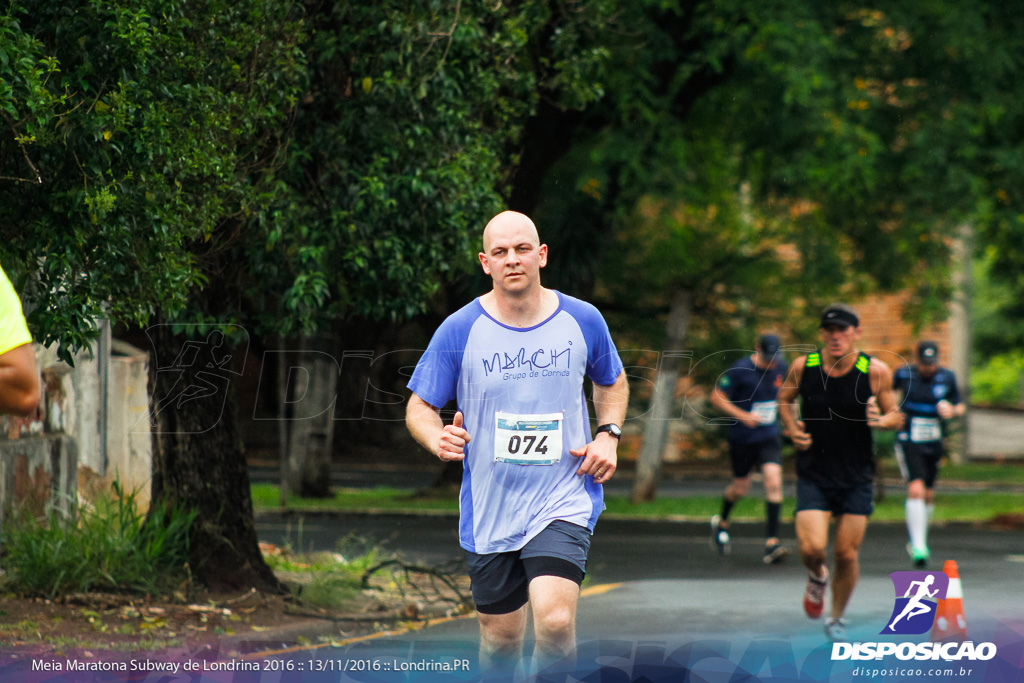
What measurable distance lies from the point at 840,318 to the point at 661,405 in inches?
480

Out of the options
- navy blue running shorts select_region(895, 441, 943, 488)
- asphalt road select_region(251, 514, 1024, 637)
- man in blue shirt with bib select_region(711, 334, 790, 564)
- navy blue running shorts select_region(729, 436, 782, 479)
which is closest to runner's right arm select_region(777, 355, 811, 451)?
asphalt road select_region(251, 514, 1024, 637)

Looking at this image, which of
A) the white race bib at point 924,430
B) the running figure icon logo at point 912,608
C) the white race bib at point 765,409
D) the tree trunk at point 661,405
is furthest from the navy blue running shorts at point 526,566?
the tree trunk at point 661,405

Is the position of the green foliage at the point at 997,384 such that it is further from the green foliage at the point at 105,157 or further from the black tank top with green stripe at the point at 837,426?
the green foliage at the point at 105,157

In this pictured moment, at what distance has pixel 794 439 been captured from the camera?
26.1 ft

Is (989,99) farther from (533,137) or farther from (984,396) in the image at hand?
(984,396)

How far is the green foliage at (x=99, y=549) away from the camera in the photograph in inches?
330

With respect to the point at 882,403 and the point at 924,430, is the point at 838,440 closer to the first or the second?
the point at 882,403

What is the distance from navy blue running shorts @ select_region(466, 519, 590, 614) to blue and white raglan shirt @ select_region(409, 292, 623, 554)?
38 mm

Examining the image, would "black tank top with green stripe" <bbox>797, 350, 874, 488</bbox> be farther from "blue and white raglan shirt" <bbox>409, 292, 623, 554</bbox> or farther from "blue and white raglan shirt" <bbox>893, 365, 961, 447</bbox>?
"blue and white raglan shirt" <bbox>893, 365, 961, 447</bbox>

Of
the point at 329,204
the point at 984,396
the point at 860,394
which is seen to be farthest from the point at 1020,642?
the point at 984,396

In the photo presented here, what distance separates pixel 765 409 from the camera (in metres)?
13.4

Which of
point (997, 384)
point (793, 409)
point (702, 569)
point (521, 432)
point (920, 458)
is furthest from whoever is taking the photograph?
point (997, 384)

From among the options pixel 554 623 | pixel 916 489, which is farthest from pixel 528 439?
pixel 916 489

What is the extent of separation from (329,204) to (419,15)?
1.34 m
